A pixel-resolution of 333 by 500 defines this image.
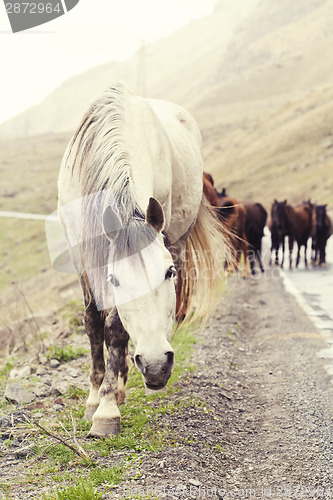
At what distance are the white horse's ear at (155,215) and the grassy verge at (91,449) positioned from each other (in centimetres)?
146

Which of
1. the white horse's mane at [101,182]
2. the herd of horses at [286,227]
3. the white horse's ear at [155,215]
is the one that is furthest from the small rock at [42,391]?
the herd of horses at [286,227]

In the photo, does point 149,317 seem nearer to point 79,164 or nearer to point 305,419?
point 79,164

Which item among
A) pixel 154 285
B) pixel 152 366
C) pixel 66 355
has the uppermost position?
pixel 154 285

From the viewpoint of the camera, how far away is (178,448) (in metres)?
3.52

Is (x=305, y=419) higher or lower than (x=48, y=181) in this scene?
higher

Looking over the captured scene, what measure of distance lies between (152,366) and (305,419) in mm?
1727

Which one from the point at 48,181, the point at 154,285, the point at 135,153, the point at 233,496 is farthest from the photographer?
the point at 48,181

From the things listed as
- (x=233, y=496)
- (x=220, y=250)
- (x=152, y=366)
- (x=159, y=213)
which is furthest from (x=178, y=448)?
(x=220, y=250)

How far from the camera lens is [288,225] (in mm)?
14203

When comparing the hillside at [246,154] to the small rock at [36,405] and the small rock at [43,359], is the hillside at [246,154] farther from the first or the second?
the small rock at [43,359]

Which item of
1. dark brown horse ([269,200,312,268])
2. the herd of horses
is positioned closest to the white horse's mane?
the herd of horses

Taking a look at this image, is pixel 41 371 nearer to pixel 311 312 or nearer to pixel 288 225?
pixel 311 312

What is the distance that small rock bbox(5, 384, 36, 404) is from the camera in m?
4.77

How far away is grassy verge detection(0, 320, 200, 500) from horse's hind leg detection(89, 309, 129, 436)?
0.31 feet
